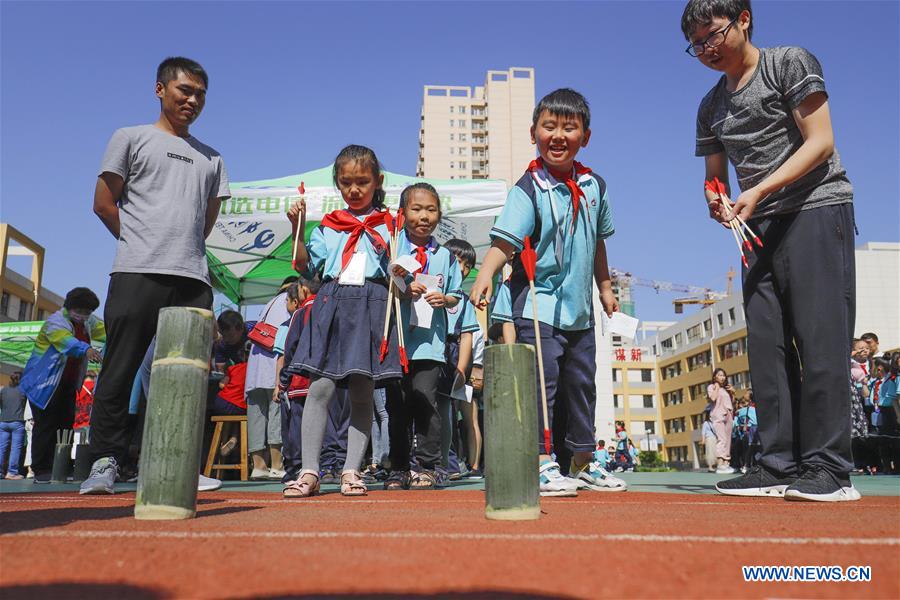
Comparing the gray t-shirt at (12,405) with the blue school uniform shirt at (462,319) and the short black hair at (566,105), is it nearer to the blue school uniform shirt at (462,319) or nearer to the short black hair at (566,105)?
the blue school uniform shirt at (462,319)

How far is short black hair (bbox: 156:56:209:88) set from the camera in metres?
4.07

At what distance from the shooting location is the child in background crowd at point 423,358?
4.54m

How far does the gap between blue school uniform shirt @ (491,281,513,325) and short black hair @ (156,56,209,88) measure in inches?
83.6

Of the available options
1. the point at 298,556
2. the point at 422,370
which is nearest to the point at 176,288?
the point at 422,370

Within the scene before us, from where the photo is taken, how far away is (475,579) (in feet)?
4.21

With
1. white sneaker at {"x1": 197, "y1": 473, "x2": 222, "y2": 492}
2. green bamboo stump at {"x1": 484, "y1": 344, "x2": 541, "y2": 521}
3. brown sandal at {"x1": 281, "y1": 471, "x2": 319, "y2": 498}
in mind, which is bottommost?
white sneaker at {"x1": 197, "y1": 473, "x2": 222, "y2": 492}

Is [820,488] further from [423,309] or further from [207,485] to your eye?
[207,485]

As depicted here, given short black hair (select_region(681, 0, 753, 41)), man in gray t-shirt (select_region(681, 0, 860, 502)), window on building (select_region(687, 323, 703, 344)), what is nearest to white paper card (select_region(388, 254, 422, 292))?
man in gray t-shirt (select_region(681, 0, 860, 502))

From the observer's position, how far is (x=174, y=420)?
7.45 feet

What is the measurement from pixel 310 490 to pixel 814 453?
2.37m

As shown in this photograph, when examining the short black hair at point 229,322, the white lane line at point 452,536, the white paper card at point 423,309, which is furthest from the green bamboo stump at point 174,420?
the short black hair at point 229,322

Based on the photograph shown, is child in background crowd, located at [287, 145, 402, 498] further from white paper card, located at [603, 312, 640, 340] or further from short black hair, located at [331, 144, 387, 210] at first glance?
white paper card, located at [603, 312, 640, 340]

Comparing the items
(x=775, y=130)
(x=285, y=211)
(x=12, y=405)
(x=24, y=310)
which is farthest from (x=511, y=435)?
(x=24, y=310)

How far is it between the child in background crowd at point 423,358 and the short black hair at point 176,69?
1.49 meters
